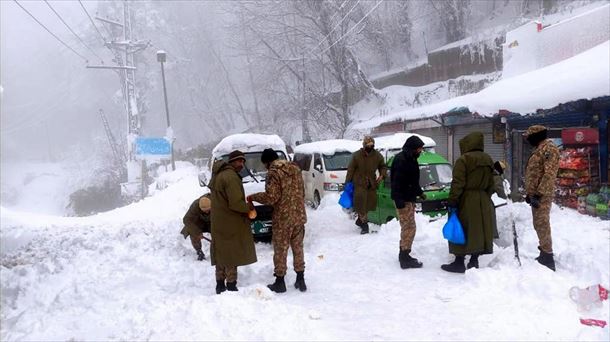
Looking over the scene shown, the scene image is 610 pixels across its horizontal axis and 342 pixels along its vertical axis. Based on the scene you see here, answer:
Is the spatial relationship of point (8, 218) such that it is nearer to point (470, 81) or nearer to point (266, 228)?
point (266, 228)

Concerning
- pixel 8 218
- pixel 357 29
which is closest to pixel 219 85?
pixel 357 29

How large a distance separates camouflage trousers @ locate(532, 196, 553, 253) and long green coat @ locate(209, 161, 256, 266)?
357cm

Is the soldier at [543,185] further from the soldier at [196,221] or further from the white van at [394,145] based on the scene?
the white van at [394,145]

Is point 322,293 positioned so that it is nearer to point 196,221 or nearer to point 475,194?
point 475,194

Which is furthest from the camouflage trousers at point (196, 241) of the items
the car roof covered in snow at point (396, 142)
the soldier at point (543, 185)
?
the car roof covered in snow at point (396, 142)

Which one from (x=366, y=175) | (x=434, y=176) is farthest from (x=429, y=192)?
(x=366, y=175)

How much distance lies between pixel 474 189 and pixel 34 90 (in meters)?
103

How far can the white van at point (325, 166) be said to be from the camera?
11969 millimetres

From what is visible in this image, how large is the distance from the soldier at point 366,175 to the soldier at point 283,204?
2965 millimetres

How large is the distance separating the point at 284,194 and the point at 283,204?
125 mm

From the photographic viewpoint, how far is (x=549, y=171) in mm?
5340

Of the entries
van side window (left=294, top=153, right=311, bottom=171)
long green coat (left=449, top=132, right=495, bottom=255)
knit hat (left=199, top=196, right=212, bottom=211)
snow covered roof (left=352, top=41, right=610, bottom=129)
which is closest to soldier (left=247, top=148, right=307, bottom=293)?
knit hat (left=199, top=196, right=212, bottom=211)

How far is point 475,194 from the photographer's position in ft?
17.9

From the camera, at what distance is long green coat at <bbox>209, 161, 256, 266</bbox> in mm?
5012
